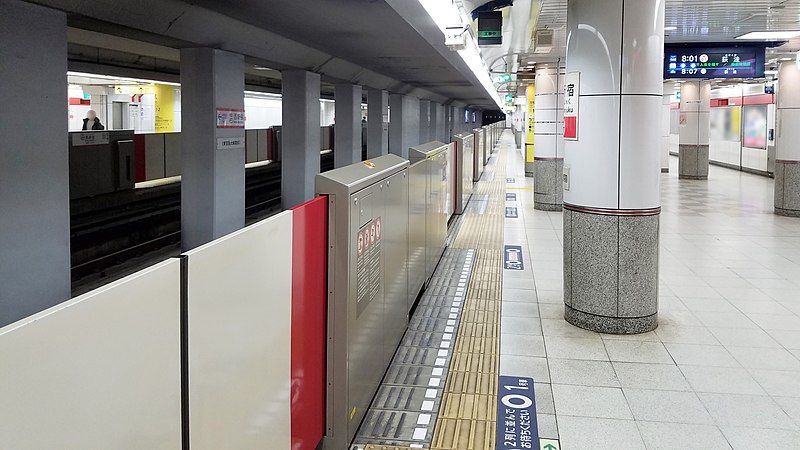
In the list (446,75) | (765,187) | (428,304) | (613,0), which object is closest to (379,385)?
(428,304)

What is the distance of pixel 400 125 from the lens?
59.6ft

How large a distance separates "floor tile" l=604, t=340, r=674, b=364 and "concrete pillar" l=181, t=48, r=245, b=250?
4.22 meters

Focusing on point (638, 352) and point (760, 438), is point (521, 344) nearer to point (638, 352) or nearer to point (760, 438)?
point (638, 352)

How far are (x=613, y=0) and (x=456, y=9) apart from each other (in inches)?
55.9

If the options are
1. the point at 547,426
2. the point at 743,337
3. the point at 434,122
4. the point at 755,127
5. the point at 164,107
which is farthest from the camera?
the point at 434,122

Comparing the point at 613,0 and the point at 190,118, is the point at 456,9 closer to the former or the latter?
the point at 613,0

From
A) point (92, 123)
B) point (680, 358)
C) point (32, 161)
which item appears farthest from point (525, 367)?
point (92, 123)

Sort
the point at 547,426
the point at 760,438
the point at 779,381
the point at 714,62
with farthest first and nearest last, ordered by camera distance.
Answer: the point at 714,62 < the point at 779,381 < the point at 547,426 < the point at 760,438

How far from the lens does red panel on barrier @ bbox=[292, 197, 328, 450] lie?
2.96m

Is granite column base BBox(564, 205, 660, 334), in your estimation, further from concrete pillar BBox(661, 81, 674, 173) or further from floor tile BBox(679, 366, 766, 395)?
concrete pillar BBox(661, 81, 674, 173)

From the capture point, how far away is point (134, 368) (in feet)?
5.22

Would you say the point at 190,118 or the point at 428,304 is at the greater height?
the point at 190,118

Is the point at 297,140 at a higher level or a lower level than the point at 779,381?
higher

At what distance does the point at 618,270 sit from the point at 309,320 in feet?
10.6
